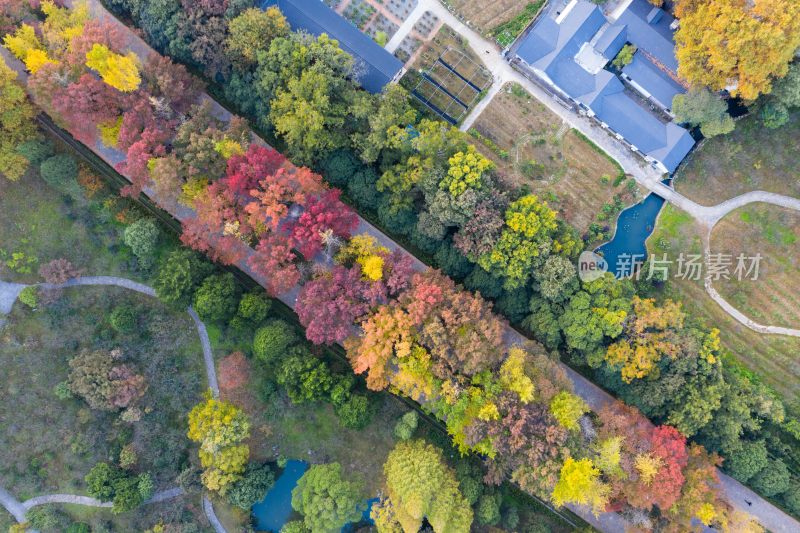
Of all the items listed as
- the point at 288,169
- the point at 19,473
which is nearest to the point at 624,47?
the point at 288,169

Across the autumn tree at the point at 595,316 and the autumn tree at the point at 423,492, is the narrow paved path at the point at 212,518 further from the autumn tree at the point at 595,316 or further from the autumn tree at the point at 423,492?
the autumn tree at the point at 595,316

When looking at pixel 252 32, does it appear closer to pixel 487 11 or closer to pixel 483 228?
pixel 487 11

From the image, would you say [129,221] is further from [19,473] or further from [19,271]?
[19,473]

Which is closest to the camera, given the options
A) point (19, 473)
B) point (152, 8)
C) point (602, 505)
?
point (602, 505)

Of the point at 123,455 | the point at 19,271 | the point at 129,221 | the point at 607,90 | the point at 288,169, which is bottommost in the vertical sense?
the point at 123,455

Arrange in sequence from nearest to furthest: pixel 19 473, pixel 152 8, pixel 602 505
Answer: pixel 602 505 → pixel 152 8 → pixel 19 473

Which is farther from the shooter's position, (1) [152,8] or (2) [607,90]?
(2) [607,90]

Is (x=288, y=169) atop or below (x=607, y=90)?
below

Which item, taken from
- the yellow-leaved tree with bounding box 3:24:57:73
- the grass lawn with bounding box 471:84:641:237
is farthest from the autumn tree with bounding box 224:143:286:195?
the grass lawn with bounding box 471:84:641:237
